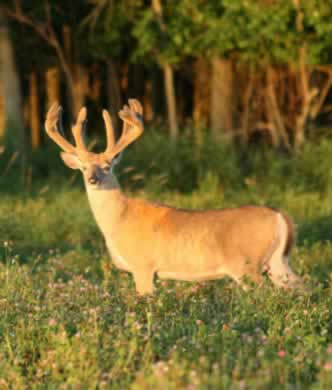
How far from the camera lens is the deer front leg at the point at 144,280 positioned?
24.8 ft

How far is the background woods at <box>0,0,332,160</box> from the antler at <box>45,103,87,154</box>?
24.0 ft

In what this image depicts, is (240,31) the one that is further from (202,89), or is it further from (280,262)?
(280,262)

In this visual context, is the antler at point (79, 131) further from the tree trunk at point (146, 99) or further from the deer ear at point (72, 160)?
the tree trunk at point (146, 99)

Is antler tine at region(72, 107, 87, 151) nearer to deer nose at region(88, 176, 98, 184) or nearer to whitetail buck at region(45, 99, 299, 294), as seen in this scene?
whitetail buck at region(45, 99, 299, 294)

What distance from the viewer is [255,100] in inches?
792

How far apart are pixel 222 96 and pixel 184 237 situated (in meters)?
11.0

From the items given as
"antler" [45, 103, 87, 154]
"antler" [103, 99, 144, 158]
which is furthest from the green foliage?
"antler" [45, 103, 87, 154]

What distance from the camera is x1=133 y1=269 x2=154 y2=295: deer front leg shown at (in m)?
7.55

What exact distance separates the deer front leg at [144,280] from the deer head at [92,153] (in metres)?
0.84

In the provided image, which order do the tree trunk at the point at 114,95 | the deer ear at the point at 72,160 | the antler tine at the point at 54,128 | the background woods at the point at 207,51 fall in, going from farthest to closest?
1. the tree trunk at the point at 114,95
2. the background woods at the point at 207,51
3. the antler tine at the point at 54,128
4. the deer ear at the point at 72,160

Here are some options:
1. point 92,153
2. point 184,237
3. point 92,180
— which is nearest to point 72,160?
point 92,153

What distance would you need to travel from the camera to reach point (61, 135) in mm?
8578

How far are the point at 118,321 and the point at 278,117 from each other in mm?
11663

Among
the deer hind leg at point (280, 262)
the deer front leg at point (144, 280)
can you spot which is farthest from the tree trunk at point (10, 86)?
the deer hind leg at point (280, 262)
